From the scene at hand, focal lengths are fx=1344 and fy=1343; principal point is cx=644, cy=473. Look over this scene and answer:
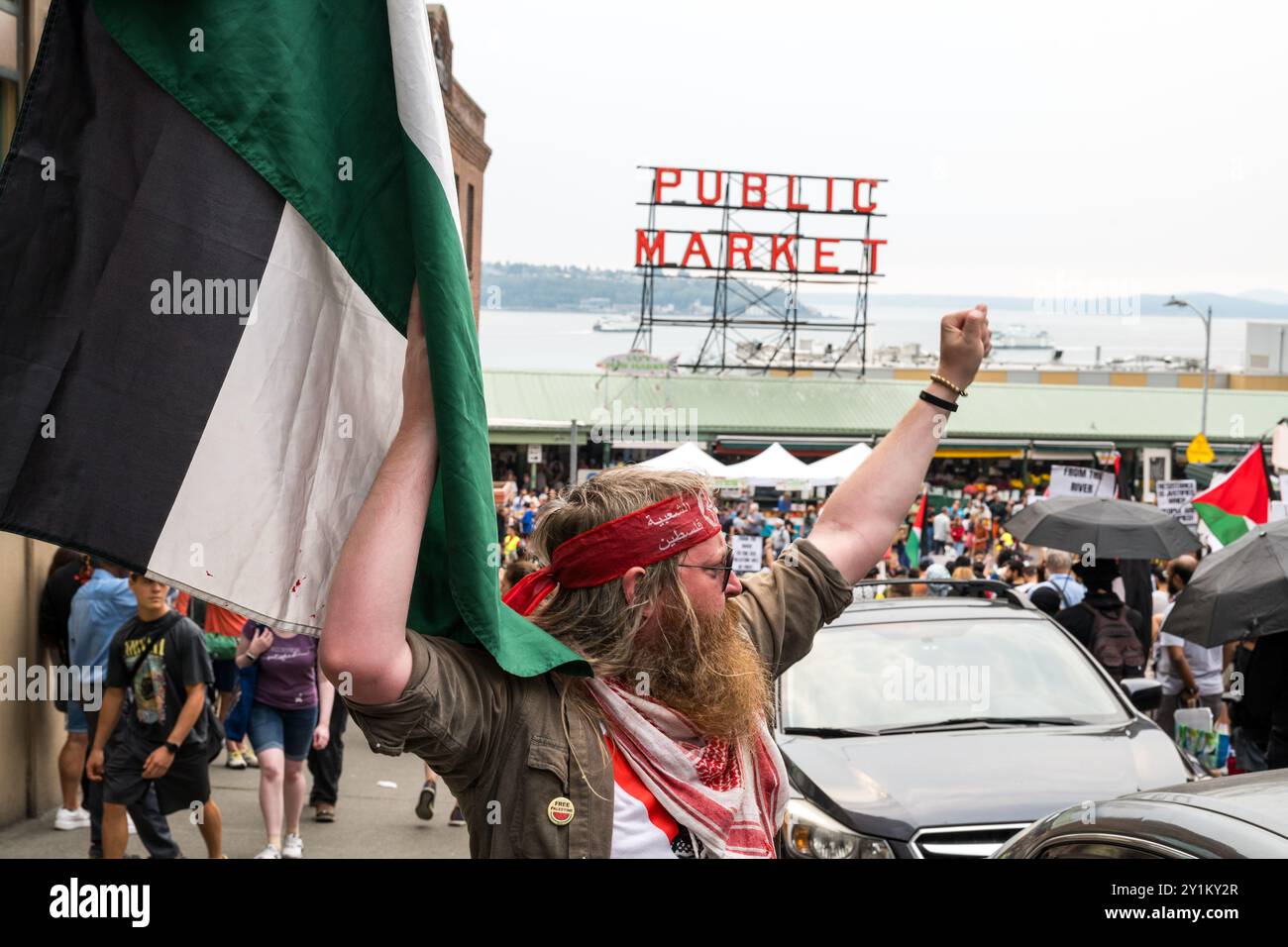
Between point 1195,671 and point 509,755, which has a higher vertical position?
point 509,755

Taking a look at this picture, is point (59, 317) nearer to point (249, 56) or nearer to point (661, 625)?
point (249, 56)

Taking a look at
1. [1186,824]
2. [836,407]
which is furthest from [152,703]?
[836,407]

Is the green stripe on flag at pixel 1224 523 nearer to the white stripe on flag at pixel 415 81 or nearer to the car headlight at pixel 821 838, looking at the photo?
the car headlight at pixel 821 838

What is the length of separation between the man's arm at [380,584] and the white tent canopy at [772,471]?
21.3m

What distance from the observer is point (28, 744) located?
914 cm

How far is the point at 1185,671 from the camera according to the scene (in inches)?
402

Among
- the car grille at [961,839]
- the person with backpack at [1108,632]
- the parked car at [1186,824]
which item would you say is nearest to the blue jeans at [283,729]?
the car grille at [961,839]

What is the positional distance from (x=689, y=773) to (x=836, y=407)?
1864 inches

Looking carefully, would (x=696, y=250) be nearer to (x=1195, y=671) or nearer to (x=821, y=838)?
(x=1195, y=671)

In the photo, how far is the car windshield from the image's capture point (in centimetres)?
655

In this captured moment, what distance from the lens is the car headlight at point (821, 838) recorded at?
5.53 metres

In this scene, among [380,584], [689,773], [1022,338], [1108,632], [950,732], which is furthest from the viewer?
[1022,338]
